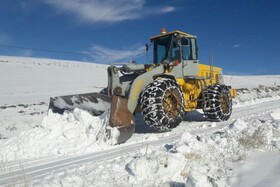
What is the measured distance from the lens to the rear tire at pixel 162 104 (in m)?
7.53

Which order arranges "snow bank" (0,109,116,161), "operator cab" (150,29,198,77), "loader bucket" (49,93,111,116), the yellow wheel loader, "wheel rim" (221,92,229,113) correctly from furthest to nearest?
"wheel rim" (221,92,229,113), "operator cab" (150,29,198,77), "loader bucket" (49,93,111,116), the yellow wheel loader, "snow bank" (0,109,116,161)

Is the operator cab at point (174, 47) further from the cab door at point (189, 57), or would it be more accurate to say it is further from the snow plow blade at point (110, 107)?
the snow plow blade at point (110, 107)

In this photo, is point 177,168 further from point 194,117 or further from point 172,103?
point 194,117

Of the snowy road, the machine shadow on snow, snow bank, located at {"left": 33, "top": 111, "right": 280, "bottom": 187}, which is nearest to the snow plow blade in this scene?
the snowy road

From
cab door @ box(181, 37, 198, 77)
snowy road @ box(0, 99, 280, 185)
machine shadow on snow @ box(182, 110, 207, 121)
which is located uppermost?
cab door @ box(181, 37, 198, 77)

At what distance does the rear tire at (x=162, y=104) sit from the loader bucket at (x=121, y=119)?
37 cm

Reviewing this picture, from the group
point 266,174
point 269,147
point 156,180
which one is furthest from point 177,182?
A: point 269,147

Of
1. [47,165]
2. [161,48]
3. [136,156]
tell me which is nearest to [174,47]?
[161,48]

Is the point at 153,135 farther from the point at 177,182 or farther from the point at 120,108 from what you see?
the point at 177,182

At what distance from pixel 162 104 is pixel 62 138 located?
231 cm

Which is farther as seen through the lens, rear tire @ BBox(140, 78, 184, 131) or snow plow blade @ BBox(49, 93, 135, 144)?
rear tire @ BBox(140, 78, 184, 131)

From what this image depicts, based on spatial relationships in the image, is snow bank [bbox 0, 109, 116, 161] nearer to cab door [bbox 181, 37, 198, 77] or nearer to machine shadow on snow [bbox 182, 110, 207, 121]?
cab door [bbox 181, 37, 198, 77]

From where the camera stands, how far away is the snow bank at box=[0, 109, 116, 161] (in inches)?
255

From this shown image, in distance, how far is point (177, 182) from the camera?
3895 millimetres
